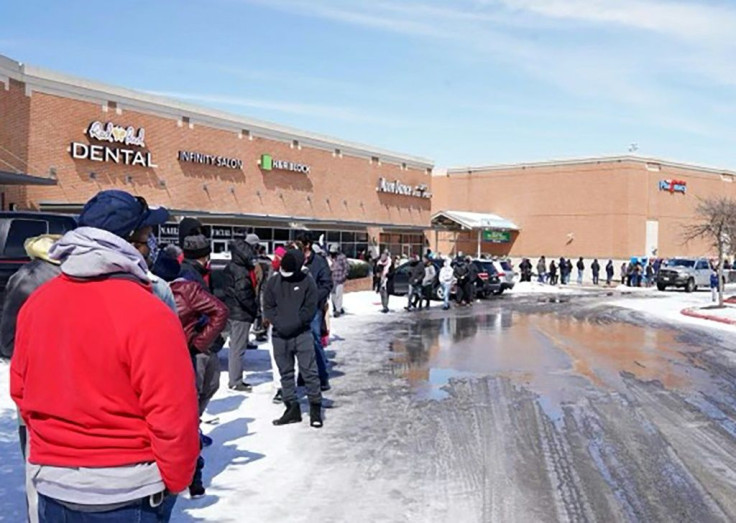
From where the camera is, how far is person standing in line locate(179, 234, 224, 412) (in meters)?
6.12

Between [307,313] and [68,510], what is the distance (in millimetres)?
5428

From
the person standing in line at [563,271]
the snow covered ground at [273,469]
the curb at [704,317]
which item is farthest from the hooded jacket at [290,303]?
the person standing in line at [563,271]

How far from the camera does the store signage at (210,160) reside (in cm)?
3181

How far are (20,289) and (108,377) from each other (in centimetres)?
220

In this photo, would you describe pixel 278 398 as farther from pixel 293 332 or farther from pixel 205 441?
pixel 205 441

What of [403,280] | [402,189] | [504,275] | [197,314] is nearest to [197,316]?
[197,314]

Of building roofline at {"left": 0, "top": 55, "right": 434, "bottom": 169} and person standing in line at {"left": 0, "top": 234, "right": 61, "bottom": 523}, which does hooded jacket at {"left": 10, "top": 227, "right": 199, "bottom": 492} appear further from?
building roofline at {"left": 0, "top": 55, "right": 434, "bottom": 169}

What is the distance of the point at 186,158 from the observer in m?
31.8

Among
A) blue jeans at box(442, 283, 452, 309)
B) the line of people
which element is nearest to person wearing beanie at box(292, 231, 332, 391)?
the line of people

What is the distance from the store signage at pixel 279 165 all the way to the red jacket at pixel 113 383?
3425 centimetres

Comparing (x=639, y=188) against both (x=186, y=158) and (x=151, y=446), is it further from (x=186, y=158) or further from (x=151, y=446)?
(x=151, y=446)

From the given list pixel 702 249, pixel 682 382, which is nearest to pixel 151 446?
pixel 682 382

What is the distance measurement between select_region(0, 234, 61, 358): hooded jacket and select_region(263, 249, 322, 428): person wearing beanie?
3.63 metres

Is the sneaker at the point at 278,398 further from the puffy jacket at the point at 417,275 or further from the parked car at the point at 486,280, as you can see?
the parked car at the point at 486,280
